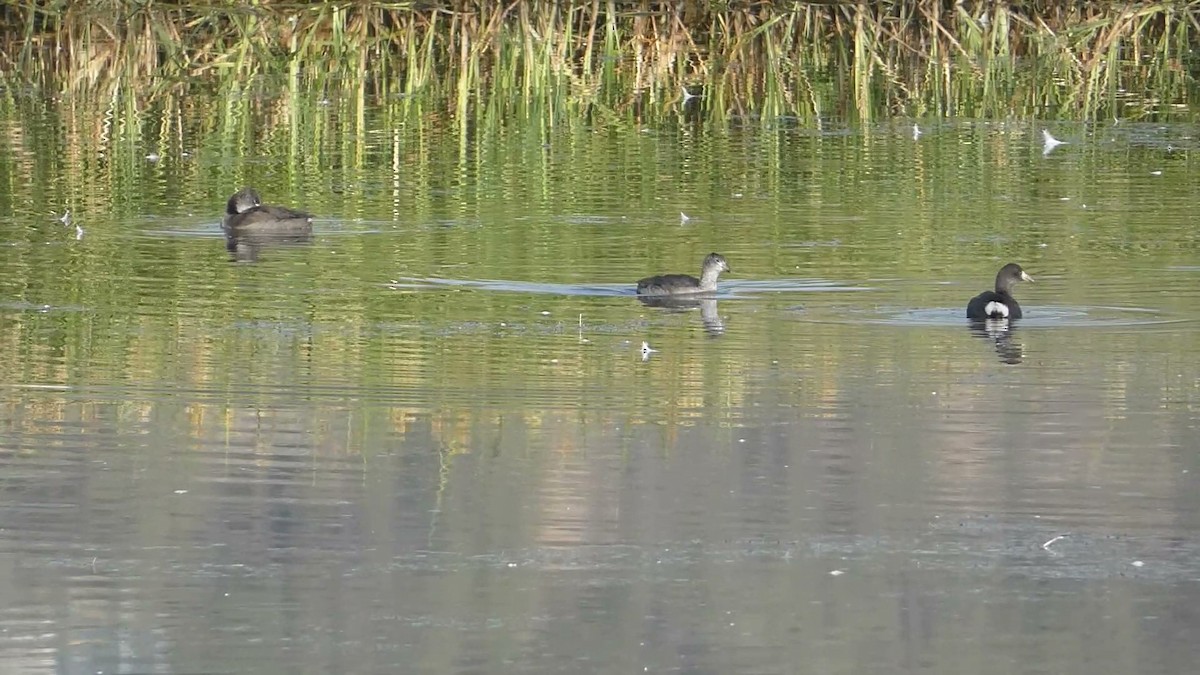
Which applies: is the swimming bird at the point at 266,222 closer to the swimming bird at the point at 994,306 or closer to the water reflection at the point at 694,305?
the water reflection at the point at 694,305

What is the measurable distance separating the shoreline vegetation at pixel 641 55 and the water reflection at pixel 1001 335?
409 inches

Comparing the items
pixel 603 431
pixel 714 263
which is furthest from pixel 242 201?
pixel 603 431

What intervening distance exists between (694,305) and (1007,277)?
163cm

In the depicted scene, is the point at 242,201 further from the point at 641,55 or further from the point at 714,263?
the point at 641,55

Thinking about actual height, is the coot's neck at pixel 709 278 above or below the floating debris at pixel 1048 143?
below

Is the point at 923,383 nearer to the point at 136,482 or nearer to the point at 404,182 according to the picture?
the point at 136,482

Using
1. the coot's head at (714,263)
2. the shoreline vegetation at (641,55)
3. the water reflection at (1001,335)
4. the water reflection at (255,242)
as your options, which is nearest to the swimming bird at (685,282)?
the coot's head at (714,263)

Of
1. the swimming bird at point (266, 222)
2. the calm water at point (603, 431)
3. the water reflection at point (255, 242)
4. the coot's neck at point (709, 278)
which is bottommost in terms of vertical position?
the calm water at point (603, 431)

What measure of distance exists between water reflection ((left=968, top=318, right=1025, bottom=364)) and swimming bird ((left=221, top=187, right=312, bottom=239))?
207 inches

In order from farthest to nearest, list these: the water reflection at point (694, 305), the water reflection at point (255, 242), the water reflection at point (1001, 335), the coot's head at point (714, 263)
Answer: the water reflection at point (255, 242) → the coot's head at point (714, 263) → the water reflection at point (694, 305) → the water reflection at point (1001, 335)

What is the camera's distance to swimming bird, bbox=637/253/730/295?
14250 mm

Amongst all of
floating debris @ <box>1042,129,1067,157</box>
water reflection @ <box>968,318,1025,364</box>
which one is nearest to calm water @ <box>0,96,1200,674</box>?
water reflection @ <box>968,318,1025,364</box>

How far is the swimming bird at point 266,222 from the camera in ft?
55.6

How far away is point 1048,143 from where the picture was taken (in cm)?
2108
